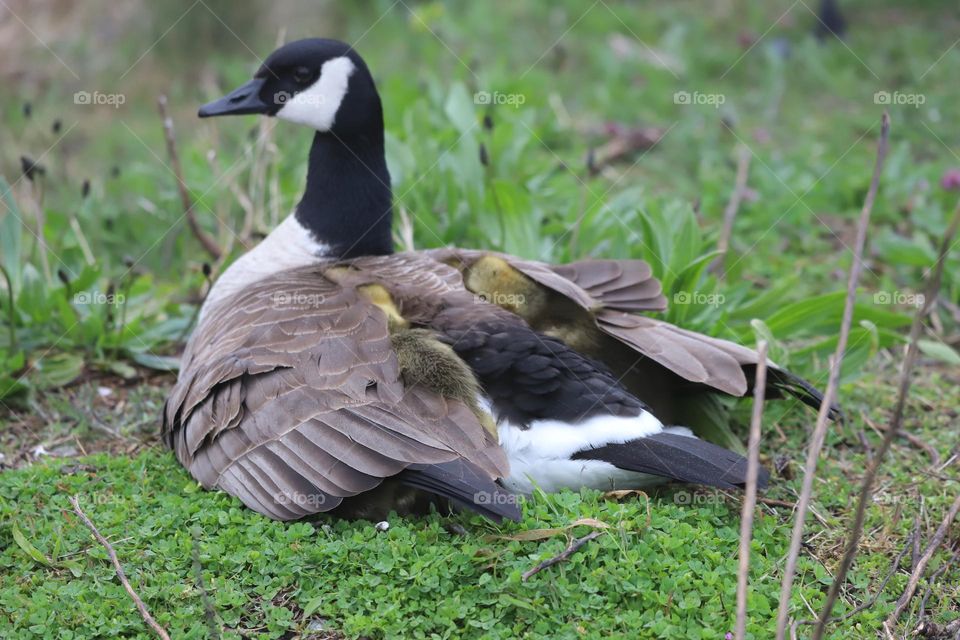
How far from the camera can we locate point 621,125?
8078 mm

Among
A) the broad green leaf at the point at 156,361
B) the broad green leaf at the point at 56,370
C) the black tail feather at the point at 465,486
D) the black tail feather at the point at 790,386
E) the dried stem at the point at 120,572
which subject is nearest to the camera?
the dried stem at the point at 120,572

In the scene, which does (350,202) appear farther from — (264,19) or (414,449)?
(264,19)

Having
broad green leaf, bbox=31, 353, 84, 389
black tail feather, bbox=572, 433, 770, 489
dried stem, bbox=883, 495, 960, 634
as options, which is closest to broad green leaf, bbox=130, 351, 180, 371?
broad green leaf, bbox=31, 353, 84, 389

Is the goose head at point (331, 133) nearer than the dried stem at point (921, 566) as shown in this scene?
No

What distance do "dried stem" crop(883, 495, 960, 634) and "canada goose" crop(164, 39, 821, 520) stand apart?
594 millimetres

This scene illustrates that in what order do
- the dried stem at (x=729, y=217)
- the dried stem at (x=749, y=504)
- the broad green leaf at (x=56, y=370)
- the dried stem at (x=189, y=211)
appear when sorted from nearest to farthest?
the dried stem at (x=749, y=504) < the broad green leaf at (x=56, y=370) < the dried stem at (x=729, y=217) < the dried stem at (x=189, y=211)

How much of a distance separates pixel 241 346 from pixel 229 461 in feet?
1.52

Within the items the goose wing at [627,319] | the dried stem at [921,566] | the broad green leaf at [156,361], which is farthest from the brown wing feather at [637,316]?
the broad green leaf at [156,361]

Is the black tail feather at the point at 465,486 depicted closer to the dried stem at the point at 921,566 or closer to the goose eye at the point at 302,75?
the dried stem at the point at 921,566

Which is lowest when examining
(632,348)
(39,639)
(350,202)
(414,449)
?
(39,639)

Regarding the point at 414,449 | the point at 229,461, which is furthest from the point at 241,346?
the point at 414,449

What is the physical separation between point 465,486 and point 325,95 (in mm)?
2248

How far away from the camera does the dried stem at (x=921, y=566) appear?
3.35 meters

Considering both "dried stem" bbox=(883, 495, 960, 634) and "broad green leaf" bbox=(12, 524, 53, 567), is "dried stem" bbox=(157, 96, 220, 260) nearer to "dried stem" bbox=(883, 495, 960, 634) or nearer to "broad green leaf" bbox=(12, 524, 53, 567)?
"broad green leaf" bbox=(12, 524, 53, 567)
